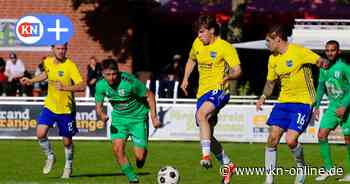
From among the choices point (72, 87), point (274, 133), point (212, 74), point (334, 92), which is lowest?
point (274, 133)

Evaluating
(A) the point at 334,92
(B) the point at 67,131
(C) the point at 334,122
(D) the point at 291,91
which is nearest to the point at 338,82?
(A) the point at 334,92

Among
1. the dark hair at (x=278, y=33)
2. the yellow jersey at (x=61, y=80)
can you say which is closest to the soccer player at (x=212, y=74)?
the dark hair at (x=278, y=33)

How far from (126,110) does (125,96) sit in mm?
265

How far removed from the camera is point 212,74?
14758 millimetres

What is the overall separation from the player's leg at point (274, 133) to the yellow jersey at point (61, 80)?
3.69 metres

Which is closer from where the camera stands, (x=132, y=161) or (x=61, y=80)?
(x=61, y=80)

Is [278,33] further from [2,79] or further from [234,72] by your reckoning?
[2,79]

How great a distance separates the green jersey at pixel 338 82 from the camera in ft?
53.7

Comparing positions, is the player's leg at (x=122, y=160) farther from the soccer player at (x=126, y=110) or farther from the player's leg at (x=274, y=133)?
the player's leg at (x=274, y=133)

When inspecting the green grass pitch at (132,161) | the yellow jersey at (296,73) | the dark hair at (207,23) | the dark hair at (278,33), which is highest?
the dark hair at (207,23)

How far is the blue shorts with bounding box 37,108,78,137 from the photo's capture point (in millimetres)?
16625

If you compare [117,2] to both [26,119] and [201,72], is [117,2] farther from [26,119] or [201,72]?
[201,72]

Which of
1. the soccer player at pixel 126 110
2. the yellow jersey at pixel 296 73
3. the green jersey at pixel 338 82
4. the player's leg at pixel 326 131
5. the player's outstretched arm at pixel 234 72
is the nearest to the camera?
the yellow jersey at pixel 296 73

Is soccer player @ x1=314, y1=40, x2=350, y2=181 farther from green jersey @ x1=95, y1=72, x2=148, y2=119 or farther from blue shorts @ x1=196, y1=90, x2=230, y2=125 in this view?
green jersey @ x1=95, y1=72, x2=148, y2=119
